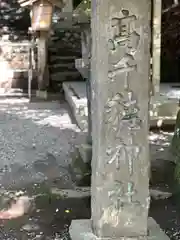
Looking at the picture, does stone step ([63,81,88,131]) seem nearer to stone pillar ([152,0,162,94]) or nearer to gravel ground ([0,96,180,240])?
gravel ground ([0,96,180,240])

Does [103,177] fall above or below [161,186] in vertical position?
above

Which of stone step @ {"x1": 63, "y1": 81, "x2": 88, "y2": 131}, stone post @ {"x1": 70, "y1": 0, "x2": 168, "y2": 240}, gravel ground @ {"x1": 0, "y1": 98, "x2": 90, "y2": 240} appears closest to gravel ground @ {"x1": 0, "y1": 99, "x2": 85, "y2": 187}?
gravel ground @ {"x1": 0, "y1": 98, "x2": 90, "y2": 240}

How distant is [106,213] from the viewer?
315 centimetres

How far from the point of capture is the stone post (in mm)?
2930

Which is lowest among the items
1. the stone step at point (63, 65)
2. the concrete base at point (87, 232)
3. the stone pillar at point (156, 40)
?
the concrete base at point (87, 232)

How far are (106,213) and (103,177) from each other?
0.26 metres

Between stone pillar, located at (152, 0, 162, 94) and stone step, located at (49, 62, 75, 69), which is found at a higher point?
stone pillar, located at (152, 0, 162, 94)

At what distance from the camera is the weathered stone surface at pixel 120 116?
2.93 metres

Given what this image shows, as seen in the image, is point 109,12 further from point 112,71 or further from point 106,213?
point 106,213

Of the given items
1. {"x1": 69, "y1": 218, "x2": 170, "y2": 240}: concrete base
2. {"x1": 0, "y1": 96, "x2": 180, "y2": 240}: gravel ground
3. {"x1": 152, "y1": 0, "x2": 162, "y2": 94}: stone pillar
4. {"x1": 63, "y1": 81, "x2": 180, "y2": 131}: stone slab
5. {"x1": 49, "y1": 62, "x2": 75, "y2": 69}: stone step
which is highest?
{"x1": 152, "y1": 0, "x2": 162, "y2": 94}: stone pillar

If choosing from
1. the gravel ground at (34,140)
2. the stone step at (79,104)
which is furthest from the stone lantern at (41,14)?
the gravel ground at (34,140)

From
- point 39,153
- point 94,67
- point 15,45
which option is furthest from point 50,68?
point 94,67

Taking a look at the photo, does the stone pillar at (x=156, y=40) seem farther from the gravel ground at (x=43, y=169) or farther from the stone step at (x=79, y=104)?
the stone step at (x=79, y=104)

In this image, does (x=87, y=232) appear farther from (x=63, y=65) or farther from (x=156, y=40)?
(x=63, y=65)
